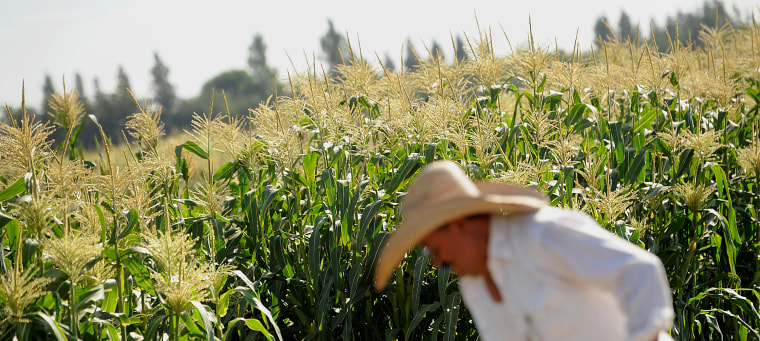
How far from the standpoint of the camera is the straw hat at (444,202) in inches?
65.2

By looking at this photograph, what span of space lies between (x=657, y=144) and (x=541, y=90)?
3.07 ft

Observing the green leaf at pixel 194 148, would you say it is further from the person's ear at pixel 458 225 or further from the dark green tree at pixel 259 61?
the dark green tree at pixel 259 61

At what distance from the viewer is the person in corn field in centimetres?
153

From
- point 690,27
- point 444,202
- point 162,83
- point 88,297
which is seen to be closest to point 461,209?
point 444,202

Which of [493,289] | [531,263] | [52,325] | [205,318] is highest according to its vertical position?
[531,263]

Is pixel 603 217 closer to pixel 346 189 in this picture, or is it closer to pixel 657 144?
pixel 657 144

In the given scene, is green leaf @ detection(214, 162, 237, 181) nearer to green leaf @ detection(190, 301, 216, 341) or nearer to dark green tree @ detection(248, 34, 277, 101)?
green leaf @ detection(190, 301, 216, 341)

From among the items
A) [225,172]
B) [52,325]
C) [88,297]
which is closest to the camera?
[52,325]

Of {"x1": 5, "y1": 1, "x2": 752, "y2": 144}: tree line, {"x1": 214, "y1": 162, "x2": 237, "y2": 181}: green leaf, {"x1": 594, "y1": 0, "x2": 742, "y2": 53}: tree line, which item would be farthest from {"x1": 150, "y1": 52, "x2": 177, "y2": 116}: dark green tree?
{"x1": 214, "y1": 162, "x2": 237, "y2": 181}: green leaf

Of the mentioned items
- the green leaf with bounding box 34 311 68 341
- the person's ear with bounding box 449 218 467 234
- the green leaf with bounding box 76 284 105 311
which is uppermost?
the person's ear with bounding box 449 218 467 234

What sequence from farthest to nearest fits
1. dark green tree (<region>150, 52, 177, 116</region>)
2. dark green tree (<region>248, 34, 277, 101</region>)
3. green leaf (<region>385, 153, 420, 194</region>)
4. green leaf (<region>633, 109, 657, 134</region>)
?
1. dark green tree (<region>248, 34, 277, 101</region>)
2. dark green tree (<region>150, 52, 177, 116</region>)
3. green leaf (<region>633, 109, 657, 134</region>)
4. green leaf (<region>385, 153, 420, 194</region>)

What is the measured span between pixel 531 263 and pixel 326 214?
7.75 feet

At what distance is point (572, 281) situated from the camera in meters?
1.59

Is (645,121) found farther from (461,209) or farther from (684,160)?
(461,209)
